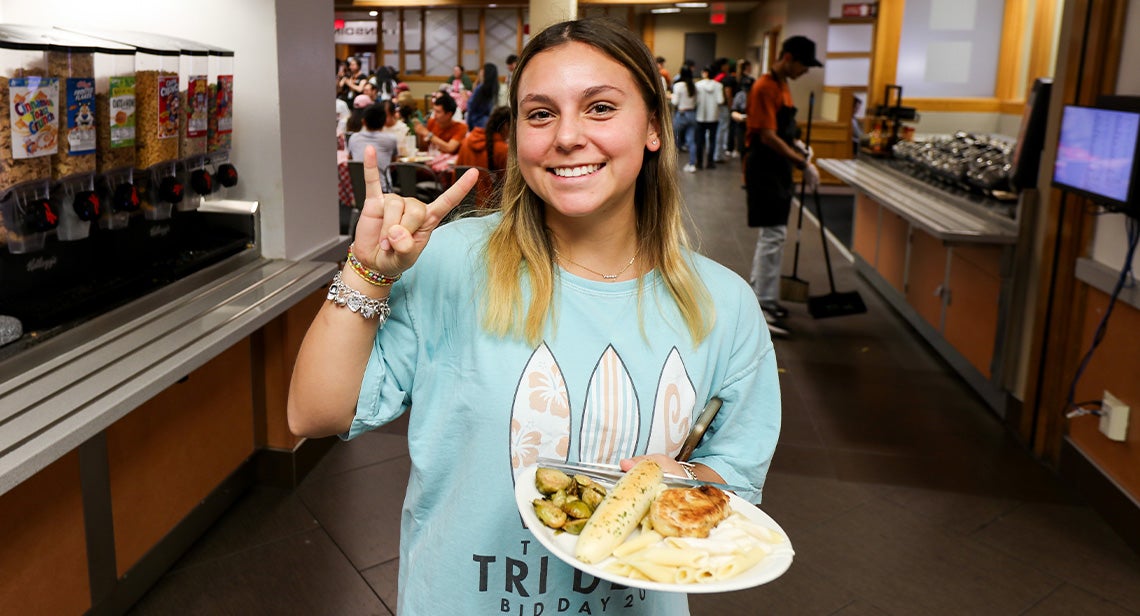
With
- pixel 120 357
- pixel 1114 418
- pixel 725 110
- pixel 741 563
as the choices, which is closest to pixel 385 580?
pixel 120 357

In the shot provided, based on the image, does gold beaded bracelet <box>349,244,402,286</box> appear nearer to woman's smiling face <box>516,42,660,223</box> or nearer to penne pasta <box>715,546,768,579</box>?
woman's smiling face <box>516,42,660,223</box>

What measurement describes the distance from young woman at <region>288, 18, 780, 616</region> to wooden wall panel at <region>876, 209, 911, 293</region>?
5217 mm

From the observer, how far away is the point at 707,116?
571 inches

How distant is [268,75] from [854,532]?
8.47ft

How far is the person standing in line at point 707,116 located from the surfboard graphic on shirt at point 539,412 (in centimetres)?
1336

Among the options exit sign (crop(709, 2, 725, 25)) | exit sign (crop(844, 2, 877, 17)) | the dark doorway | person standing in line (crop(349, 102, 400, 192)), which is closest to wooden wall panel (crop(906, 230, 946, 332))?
person standing in line (crop(349, 102, 400, 192))

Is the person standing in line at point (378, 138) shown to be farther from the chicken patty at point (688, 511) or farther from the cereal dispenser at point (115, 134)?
the chicken patty at point (688, 511)

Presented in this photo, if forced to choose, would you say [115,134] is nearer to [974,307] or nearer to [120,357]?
[120,357]

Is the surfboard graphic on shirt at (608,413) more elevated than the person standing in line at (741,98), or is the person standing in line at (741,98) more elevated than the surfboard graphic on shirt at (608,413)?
the person standing in line at (741,98)

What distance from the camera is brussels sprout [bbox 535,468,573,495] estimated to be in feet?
3.74

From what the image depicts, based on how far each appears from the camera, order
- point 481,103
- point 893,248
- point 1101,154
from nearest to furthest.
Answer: point 1101,154 < point 893,248 < point 481,103

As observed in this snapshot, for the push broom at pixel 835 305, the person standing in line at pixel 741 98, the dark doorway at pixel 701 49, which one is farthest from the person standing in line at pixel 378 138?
the dark doorway at pixel 701 49

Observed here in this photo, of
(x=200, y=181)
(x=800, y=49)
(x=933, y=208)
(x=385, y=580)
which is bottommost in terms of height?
(x=385, y=580)

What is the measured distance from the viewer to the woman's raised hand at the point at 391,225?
1.12 metres
